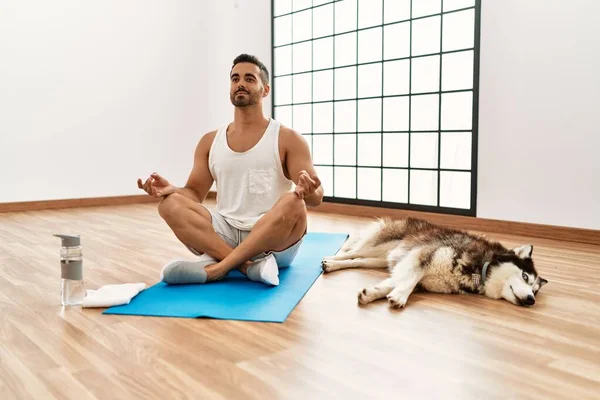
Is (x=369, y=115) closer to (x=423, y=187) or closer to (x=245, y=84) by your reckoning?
(x=423, y=187)

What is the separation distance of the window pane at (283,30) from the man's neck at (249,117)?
144 inches

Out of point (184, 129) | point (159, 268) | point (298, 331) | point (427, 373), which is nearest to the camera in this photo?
point (427, 373)

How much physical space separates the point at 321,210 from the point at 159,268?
9.08ft

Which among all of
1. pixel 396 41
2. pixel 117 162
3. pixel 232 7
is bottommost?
pixel 117 162

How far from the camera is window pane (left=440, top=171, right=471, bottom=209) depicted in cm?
421

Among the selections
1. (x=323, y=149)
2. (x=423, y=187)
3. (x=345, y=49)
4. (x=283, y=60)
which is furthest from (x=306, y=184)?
(x=283, y=60)

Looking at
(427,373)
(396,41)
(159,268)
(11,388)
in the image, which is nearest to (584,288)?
(427,373)

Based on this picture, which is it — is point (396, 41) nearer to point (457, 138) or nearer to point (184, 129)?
point (457, 138)

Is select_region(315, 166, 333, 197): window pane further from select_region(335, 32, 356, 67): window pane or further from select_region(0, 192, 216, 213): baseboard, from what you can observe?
select_region(0, 192, 216, 213): baseboard

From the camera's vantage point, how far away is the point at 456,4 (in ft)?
13.8

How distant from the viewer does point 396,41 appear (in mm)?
4742

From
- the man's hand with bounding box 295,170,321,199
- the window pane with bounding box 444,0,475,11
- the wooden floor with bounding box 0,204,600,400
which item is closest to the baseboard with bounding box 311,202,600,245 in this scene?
the wooden floor with bounding box 0,204,600,400

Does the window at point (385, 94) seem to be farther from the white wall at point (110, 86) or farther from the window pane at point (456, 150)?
the white wall at point (110, 86)

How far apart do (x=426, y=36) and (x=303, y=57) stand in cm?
165
